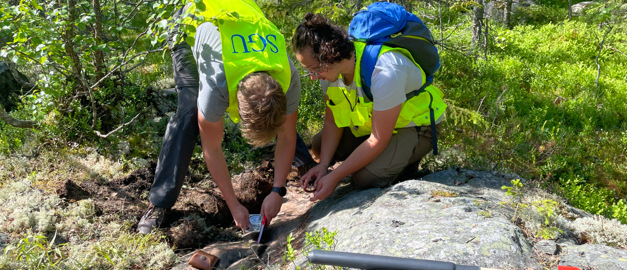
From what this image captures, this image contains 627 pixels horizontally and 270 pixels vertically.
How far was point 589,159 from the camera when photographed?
19.1 feet

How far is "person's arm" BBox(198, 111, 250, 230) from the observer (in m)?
3.29

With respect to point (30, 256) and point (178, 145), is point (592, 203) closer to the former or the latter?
point (178, 145)

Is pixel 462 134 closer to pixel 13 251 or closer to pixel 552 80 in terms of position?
pixel 552 80

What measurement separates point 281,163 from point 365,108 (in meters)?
0.84

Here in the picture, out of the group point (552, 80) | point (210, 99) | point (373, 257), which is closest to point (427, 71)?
point (210, 99)

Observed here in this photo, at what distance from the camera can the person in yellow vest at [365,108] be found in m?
3.40

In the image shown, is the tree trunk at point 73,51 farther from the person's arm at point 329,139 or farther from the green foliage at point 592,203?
the green foliage at point 592,203

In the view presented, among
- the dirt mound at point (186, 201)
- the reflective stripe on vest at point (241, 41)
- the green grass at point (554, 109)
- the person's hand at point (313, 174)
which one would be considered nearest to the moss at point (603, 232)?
the green grass at point (554, 109)

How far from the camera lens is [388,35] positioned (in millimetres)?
3598

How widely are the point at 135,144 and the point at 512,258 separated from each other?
4.21m

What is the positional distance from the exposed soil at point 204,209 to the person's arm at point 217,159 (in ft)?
0.79

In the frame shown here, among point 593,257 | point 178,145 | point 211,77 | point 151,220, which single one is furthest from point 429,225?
point 151,220

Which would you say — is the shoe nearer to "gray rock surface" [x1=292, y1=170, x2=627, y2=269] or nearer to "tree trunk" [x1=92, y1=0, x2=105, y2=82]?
"gray rock surface" [x1=292, y1=170, x2=627, y2=269]

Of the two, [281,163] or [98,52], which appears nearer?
[281,163]
